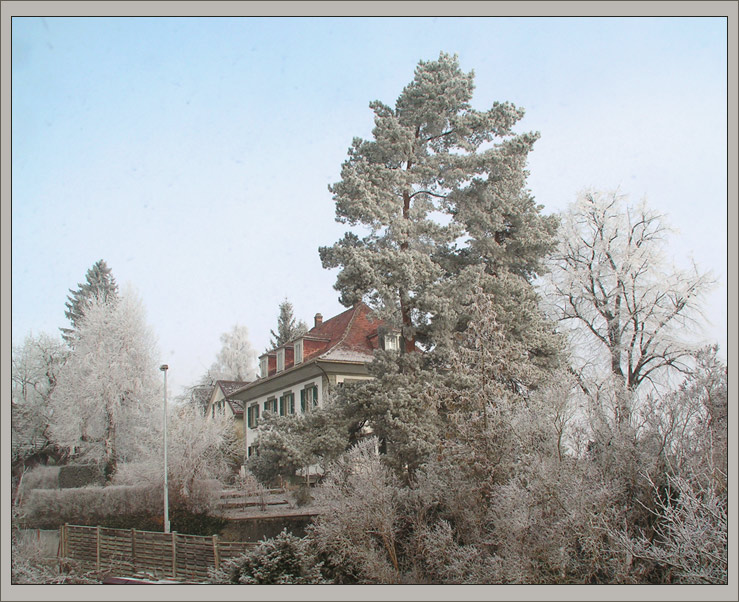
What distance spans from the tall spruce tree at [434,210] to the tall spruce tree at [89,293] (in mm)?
6901

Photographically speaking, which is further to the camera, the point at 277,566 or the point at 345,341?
the point at 345,341

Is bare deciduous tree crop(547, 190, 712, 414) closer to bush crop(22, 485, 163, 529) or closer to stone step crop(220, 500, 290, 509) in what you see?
stone step crop(220, 500, 290, 509)

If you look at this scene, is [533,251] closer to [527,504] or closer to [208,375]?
[527,504]

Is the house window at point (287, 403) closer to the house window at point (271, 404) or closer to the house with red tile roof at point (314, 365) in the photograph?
the house with red tile roof at point (314, 365)

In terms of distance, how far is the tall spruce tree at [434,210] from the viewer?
13008 millimetres

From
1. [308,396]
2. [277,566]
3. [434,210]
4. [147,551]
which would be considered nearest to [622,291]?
[434,210]

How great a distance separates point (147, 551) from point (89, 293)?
28.8ft

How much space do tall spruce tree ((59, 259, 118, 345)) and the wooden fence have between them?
21.2 ft

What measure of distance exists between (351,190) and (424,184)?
1768 mm

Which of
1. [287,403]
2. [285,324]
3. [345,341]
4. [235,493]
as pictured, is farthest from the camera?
[285,324]

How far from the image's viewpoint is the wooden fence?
440 inches

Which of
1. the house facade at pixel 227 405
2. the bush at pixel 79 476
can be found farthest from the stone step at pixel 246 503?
the house facade at pixel 227 405

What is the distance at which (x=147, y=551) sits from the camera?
39.0ft

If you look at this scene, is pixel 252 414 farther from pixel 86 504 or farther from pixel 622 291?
pixel 622 291
